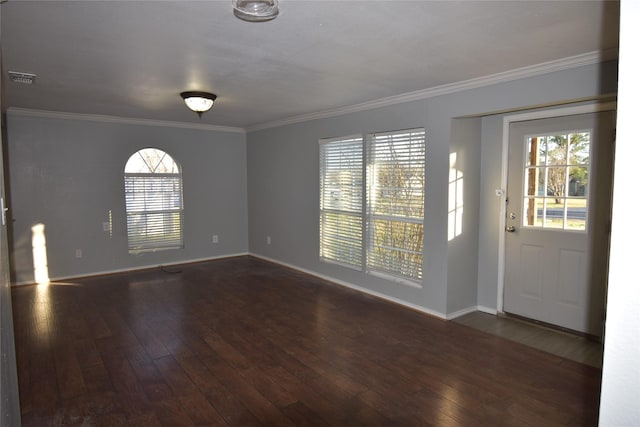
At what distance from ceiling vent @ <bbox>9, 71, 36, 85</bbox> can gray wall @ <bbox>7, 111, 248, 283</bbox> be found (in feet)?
6.29

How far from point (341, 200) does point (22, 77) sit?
142 inches

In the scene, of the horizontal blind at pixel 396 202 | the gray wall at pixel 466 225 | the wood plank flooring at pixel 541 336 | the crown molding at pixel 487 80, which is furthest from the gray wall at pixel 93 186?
the wood plank flooring at pixel 541 336

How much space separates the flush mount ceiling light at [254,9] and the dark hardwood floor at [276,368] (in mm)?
2322

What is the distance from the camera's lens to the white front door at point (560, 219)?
10.9 feet

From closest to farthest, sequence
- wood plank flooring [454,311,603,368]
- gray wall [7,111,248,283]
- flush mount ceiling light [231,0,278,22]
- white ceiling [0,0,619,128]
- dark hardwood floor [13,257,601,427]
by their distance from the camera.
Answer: flush mount ceiling light [231,0,278,22], white ceiling [0,0,619,128], dark hardwood floor [13,257,601,427], wood plank flooring [454,311,603,368], gray wall [7,111,248,283]

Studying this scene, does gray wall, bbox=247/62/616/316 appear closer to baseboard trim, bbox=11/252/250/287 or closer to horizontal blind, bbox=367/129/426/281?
horizontal blind, bbox=367/129/426/281

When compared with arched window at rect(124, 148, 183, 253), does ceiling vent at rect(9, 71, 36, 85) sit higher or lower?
higher

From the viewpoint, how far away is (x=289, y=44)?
2645 mm

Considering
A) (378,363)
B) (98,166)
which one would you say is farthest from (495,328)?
(98,166)

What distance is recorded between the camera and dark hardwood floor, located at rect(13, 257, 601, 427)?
2.38 meters

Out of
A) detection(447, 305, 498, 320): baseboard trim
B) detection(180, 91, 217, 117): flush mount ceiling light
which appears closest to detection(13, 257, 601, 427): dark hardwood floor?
detection(447, 305, 498, 320): baseboard trim

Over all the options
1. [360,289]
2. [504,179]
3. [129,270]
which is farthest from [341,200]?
[129,270]

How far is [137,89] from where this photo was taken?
392cm

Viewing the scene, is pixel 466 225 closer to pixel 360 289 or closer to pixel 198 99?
pixel 360 289
